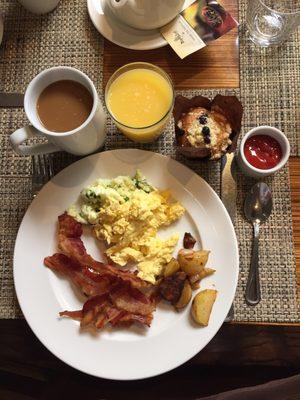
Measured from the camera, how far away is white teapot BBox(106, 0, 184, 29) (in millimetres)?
1312

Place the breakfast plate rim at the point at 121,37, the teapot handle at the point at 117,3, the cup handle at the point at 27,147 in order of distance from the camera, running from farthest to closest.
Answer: the breakfast plate rim at the point at 121,37 < the teapot handle at the point at 117,3 < the cup handle at the point at 27,147

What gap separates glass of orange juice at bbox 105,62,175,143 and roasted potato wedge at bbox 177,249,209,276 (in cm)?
36

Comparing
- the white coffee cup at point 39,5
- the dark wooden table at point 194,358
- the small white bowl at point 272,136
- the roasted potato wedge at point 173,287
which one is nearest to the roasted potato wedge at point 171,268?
the roasted potato wedge at point 173,287

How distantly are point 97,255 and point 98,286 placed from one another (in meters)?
0.09

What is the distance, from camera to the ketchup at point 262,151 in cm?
135

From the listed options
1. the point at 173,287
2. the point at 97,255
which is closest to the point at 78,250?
the point at 97,255

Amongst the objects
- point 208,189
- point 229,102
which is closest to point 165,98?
point 229,102

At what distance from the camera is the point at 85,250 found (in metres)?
1.34

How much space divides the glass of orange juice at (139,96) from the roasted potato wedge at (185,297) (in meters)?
0.44

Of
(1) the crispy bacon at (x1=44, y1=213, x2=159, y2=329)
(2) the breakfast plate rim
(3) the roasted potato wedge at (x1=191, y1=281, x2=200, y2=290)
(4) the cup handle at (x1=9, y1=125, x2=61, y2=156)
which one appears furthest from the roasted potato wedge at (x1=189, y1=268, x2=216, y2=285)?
(2) the breakfast plate rim

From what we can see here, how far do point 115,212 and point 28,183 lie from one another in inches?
12.6

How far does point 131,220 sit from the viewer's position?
4.34 ft

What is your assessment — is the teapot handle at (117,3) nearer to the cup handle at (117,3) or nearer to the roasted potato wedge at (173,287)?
the cup handle at (117,3)

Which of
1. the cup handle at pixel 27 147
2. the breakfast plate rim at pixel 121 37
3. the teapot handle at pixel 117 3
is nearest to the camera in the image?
the cup handle at pixel 27 147
